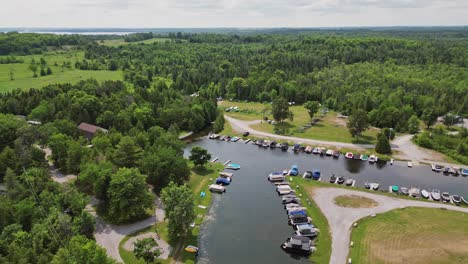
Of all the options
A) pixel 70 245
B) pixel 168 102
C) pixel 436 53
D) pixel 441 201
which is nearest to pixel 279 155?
pixel 441 201

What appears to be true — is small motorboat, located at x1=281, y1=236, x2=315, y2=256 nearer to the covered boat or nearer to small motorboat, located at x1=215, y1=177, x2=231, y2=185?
Result: small motorboat, located at x1=215, y1=177, x2=231, y2=185

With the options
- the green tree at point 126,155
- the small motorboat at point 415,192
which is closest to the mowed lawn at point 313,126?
the small motorboat at point 415,192

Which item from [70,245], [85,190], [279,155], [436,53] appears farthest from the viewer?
[436,53]

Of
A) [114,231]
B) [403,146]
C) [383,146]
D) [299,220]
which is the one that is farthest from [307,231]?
[403,146]

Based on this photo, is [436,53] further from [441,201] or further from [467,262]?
[467,262]

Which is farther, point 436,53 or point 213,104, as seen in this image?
point 436,53

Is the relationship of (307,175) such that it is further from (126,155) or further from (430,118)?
(430,118)
